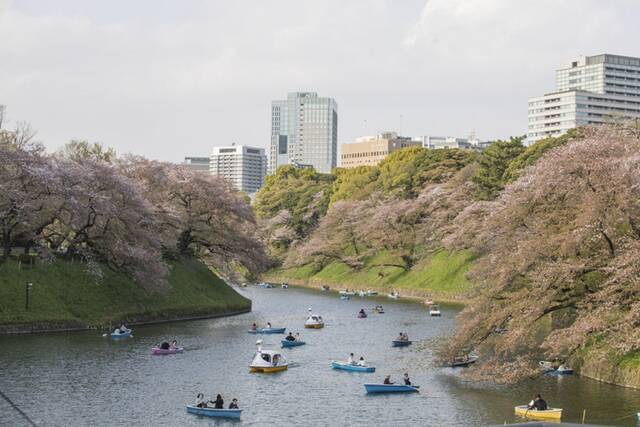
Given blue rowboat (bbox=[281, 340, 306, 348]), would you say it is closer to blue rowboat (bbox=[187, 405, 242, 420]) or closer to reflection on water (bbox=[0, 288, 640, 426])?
reflection on water (bbox=[0, 288, 640, 426])

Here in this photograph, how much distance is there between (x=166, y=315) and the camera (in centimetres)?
6644

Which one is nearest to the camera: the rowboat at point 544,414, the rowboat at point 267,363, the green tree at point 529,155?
the rowboat at point 544,414

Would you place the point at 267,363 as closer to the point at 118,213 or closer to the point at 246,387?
the point at 246,387

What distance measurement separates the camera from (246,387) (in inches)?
1592

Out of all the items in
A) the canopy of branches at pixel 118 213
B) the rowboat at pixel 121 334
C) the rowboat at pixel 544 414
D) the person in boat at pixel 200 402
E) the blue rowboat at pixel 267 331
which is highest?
the canopy of branches at pixel 118 213

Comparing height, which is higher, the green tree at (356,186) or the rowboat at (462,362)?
the green tree at (356,186)

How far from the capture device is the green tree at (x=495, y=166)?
309 feet

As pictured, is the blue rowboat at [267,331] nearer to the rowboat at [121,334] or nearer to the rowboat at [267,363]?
the rowboat at [121,334]

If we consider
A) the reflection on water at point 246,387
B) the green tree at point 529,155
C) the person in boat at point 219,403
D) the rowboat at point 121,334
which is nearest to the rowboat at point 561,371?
Answer: the reflection on water at point 246,387

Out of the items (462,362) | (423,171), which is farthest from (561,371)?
(423,171)

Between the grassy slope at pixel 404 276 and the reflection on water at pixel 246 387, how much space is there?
1357 inches

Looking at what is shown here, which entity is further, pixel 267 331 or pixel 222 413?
pixel 267 331

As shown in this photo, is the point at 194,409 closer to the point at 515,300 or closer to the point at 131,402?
the point at 131,402

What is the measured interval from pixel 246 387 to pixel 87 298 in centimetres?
2485
